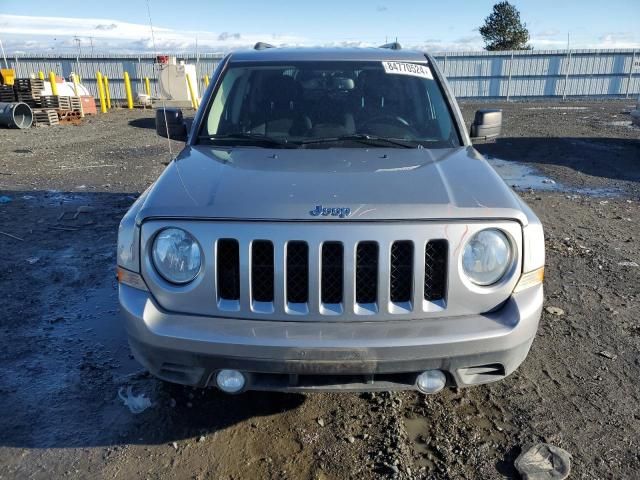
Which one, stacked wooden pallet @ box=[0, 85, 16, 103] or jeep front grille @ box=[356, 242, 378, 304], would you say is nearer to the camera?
jeep front grille @ box=[356, 242, 378, 304]

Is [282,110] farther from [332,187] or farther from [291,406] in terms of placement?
[291,406]

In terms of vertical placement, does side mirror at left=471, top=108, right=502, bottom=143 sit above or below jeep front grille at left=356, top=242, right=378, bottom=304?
above

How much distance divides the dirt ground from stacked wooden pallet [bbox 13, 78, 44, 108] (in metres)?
12.9

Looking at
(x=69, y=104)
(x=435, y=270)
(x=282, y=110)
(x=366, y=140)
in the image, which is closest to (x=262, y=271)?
(x=435, y=270)

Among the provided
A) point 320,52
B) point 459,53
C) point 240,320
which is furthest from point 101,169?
point 459,53

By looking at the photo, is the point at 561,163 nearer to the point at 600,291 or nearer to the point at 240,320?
the point at 600,291

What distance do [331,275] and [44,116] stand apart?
1695cm

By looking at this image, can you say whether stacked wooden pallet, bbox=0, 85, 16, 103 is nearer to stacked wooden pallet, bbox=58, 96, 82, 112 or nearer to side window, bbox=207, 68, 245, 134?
stacked wooden pallet, bbox=58, 96, 82, 112

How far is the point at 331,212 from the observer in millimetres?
2230

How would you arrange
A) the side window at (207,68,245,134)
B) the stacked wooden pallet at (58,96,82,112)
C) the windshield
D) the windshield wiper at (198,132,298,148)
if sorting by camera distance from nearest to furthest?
the windshield wiper at (198,132,298,148)
the windshield
the side window at (207,68,245,134)
the stacked wooden pallet at (58,96,82,112)

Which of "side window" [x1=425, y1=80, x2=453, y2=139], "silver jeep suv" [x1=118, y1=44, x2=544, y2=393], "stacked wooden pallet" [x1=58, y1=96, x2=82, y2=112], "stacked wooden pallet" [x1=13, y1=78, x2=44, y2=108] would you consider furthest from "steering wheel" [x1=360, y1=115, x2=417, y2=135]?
"stacked wooden pallet" [x1=58, y1=96, x2=82, y2=112]

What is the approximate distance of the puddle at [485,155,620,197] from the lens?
776 cm

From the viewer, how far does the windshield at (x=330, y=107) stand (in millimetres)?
3352

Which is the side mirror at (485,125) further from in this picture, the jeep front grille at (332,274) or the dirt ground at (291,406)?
the jeep front grille at (332,274)
